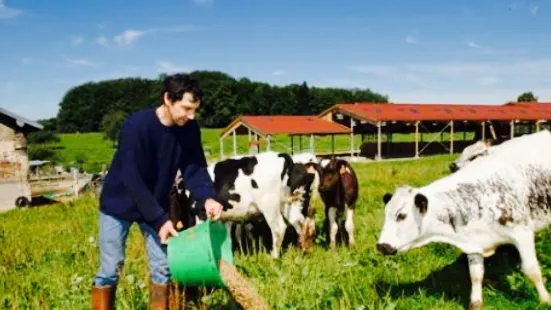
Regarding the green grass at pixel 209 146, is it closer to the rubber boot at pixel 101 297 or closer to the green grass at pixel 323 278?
the green grass at pixel 323 278

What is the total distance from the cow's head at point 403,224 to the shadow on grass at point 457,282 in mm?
587

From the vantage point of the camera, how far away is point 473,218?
479 cm

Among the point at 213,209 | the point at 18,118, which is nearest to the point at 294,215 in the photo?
the point at 213,209

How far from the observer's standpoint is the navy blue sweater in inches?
151

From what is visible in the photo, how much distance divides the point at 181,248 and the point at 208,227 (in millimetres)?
253

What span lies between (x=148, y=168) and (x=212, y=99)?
10948 cm

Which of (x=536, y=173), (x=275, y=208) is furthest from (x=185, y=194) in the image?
(x=536, y=173)

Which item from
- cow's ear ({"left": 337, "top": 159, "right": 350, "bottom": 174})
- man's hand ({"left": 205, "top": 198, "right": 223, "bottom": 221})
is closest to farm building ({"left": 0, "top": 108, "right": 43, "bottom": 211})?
cow's ear ({"left": 337, "top": 159, "right": 350, "bottom": 174})

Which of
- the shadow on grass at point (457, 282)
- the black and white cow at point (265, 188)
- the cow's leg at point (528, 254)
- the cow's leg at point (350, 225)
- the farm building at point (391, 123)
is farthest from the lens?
the farm building at point (391, 123)

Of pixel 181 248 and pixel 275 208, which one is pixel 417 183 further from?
pixel 181 248

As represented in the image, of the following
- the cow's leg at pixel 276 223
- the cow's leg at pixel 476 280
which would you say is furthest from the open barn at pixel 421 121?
the cow's leg at pixel 476 280

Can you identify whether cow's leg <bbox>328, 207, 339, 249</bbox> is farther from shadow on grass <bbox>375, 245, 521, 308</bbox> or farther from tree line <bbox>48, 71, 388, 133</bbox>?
tree line <bbox>48, 71, 388, 133</bbox>

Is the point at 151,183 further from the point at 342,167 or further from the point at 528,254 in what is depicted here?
the point at 342,167

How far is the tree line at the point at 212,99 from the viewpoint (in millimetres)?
113288
